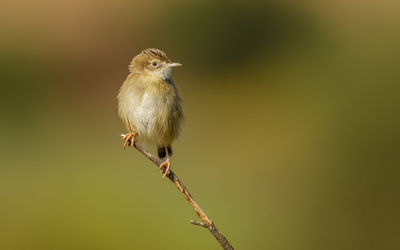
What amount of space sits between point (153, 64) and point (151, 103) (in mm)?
467

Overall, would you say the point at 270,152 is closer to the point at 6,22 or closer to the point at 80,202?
the point at 80,202

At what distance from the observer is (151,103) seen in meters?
6.60

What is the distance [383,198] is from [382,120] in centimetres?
197

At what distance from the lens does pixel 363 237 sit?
10.5 meters

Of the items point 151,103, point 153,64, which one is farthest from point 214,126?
point 151,103

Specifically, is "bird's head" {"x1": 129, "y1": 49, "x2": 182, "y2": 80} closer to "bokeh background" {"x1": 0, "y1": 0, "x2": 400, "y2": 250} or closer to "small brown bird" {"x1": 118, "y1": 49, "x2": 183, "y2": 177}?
"small brown bird" {"x1": 118, "y1": 49, "x2": 183, "y2": 177}

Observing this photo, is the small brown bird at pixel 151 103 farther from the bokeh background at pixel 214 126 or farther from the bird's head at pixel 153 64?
the bokeh background at pixel 214 126

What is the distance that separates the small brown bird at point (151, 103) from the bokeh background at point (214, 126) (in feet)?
1.18

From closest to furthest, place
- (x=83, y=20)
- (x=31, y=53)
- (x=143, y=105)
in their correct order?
1. (x=143, y=105)
2. (x=31, y=53)
3. (x=83, y=20)

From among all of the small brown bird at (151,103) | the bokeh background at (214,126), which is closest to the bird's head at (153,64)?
the small brown bird at (151,103)

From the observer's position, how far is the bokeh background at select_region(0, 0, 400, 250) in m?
10.8

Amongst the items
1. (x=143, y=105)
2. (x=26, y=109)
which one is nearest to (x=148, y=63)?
(x=143, y=105)

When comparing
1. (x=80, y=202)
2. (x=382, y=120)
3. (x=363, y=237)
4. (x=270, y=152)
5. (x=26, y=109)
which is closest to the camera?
(x=363, y=237)

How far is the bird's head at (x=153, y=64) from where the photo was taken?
684 centimetres
